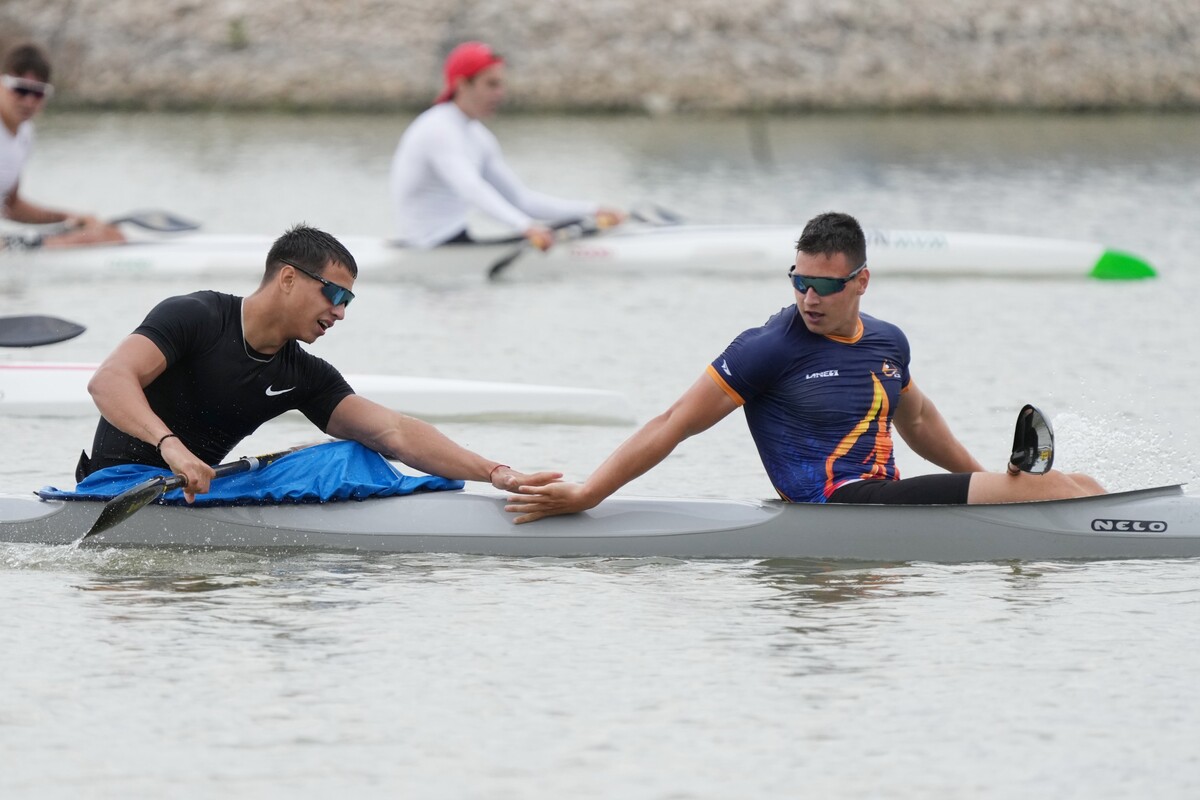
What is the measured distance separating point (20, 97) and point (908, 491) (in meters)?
8.65

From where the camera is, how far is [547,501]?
6871mm

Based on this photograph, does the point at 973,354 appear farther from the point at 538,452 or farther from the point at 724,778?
the point at 724,778

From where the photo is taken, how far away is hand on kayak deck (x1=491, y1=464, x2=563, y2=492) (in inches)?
271

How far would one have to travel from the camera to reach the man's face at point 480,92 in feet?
44.3

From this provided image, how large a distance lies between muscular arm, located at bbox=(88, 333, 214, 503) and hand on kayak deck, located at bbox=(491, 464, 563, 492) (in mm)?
1041

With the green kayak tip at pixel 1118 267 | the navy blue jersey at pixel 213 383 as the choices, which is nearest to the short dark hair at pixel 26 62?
the navy blue jersey at pixel 213 383

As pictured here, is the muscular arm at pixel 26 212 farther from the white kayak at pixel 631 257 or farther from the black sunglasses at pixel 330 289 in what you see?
the black sunglasses at pixel 330 289

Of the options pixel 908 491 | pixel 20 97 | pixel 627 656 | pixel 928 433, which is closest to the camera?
pixel 627 656

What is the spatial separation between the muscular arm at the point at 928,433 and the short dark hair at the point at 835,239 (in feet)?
2.06

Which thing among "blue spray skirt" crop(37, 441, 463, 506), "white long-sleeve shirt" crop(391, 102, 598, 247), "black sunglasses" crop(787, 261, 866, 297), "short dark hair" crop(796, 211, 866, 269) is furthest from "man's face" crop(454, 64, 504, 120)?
"black sunglasses" crop(787, 261, 866, 297)

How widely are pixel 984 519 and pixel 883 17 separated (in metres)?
22.0

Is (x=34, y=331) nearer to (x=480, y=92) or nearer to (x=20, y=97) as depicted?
(x=20, y=97)

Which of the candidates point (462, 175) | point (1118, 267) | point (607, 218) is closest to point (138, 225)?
point (462, 175)

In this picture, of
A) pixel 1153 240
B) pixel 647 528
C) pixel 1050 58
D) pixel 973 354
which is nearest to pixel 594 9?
pixel 1050 58
